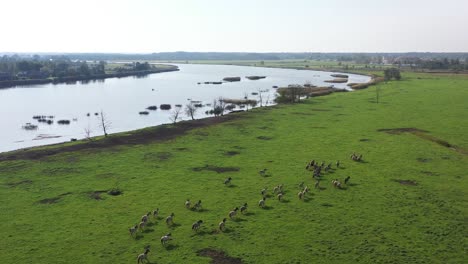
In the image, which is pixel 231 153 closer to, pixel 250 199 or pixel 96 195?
pixel 250 199

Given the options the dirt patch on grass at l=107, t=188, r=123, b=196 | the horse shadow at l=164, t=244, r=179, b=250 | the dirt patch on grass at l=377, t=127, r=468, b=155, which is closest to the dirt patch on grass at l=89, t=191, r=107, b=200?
the dirt patch on grass at l=107, t=188, r=123, b=196

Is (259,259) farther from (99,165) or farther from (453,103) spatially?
(453,103)

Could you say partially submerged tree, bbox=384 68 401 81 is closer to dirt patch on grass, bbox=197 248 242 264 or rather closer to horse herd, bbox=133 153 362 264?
horse herd, bbox=133 153 362 264

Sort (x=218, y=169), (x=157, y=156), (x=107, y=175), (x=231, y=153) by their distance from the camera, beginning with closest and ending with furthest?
(x=107, y=175)
(x=218, y=169)
(x=157, y=156)
(x=231, y=153)

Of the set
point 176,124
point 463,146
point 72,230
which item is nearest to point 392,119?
point 463,146

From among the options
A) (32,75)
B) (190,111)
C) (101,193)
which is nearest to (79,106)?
(190,111)
